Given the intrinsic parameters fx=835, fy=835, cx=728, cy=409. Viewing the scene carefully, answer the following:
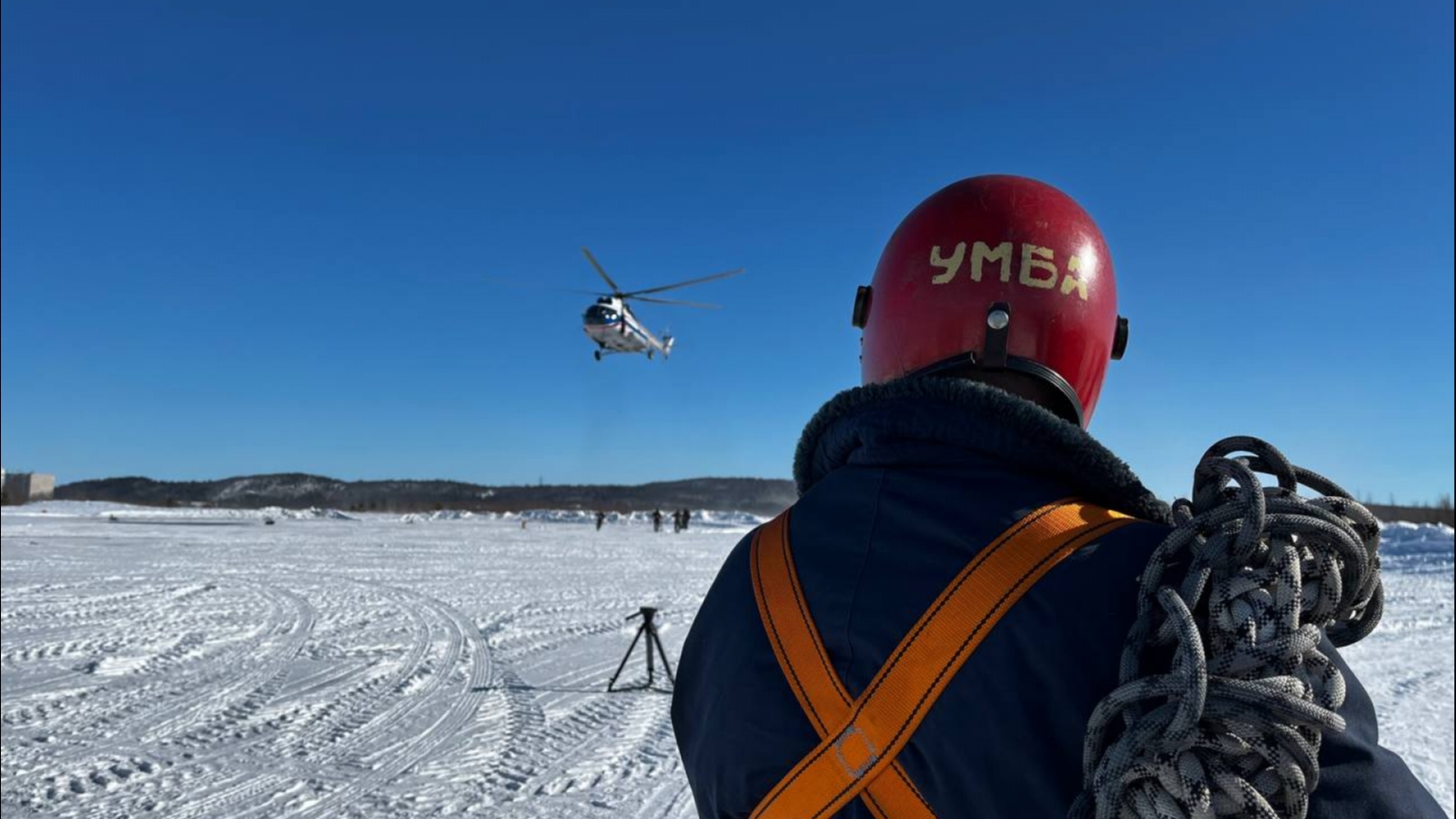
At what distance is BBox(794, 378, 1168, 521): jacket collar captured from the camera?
130 cm

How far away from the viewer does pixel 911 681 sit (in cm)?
120

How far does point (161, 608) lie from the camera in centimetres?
1106

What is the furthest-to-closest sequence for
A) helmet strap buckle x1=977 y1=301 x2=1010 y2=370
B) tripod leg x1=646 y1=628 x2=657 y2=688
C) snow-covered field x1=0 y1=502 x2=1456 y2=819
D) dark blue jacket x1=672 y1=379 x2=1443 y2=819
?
tripod leg x1=646 y1=628 x2=657 y2=688, snow-covered field x1=0 y1=502 x2=1456 y2=819, helmet strap buckle x1=977 y1=301 x2=1010 y2=370, dark blue jacket x1=672 y1=379 x2=1443 y2=819

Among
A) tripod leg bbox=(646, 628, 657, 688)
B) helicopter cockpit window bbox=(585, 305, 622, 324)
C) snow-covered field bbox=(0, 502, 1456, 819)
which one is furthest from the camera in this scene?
helicopter cockpit window bbox=(585, 305, 622, 324)

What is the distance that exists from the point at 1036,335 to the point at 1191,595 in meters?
0.69

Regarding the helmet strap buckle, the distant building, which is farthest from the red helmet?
the distant building

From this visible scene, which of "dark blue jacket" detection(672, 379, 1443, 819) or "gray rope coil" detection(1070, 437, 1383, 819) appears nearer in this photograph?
"gray rope coil" detection(1070, 437, 1383, 819)

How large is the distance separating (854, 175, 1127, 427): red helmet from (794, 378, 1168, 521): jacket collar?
274mm

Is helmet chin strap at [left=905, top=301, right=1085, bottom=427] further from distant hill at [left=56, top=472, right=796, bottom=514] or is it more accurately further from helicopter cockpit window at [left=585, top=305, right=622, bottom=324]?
distant hill at [left=56, top=472, right=796, bottom=514]

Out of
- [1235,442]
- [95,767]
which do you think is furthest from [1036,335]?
[95,767]

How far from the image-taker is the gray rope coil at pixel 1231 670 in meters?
1.01

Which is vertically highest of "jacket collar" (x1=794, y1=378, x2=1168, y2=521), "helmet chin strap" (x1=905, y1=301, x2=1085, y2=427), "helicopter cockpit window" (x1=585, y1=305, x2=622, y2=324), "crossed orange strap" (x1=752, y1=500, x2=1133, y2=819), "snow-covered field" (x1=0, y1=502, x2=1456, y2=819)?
"helicopter cockpit window" (x1=585, y1=305, x2=622, y2=324)

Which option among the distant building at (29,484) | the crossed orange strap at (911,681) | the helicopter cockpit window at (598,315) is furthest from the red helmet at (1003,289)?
the distant building at (29,484)

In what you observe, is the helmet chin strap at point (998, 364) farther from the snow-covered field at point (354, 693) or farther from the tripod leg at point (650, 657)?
the tripod leg at point (650, 657)
